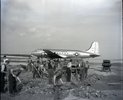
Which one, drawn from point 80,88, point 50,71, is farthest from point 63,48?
point 80,88

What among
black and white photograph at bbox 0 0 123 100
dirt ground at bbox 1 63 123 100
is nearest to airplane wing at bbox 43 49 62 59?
black and white photograph at bbox 0 0 123 100

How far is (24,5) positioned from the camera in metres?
1.91

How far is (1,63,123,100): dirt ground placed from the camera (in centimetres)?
191

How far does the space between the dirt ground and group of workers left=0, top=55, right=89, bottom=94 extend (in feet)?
0.15

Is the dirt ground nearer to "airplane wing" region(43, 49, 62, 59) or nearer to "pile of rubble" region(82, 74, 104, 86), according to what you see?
"pile of rubble" region(82, 74, 104, 86)

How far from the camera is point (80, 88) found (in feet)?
6.39

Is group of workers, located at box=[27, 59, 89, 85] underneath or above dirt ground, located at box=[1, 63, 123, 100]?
above

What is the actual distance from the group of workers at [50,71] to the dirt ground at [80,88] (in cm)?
5

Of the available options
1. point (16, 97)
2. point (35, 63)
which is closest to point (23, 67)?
point (35, 63)

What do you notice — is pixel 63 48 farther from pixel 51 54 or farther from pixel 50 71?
pixel 50 71

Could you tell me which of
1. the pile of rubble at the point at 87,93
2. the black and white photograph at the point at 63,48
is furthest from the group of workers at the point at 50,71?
the pile of rubble at the point at 87,93

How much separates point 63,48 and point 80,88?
1.36 ft

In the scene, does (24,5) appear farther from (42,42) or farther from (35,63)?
(35,63)

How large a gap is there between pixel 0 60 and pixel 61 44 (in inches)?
22.7
